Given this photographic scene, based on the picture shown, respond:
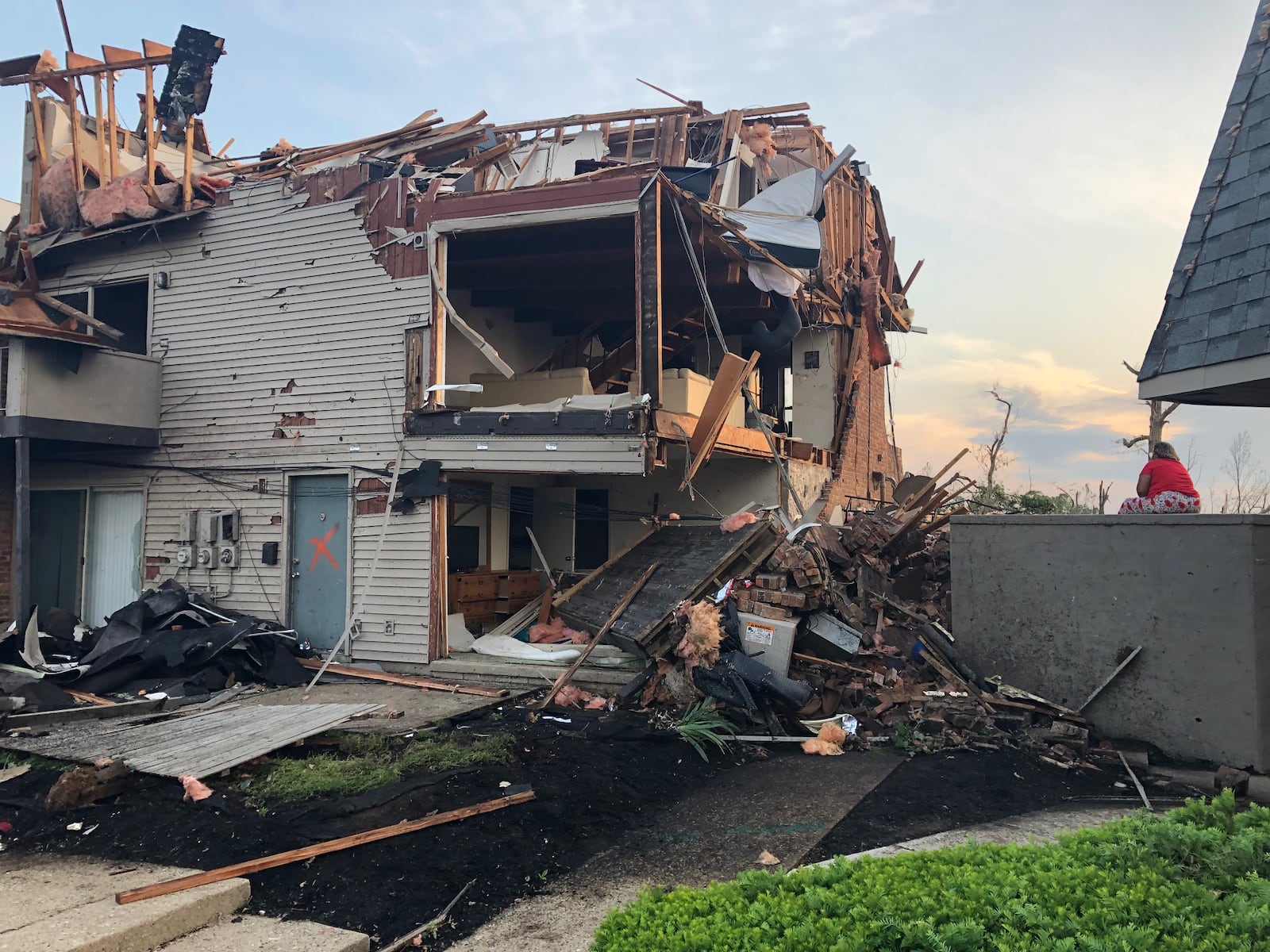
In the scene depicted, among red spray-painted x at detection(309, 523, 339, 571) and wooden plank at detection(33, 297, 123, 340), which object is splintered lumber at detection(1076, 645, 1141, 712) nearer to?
red spray-painted x at detection(309, 523, 339, 571)

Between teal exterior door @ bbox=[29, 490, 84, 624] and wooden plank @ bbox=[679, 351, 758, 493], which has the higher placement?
wooden plank @ bbox=[679, 351, 758, 493]

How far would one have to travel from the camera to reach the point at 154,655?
998cm

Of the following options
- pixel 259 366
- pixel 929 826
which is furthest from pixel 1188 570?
pixel 259 366

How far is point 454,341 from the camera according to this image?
42.0ft

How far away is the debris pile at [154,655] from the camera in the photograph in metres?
9.66

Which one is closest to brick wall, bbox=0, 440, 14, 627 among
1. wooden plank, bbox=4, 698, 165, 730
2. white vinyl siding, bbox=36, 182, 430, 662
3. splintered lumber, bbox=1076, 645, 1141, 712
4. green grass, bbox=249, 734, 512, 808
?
white vinyl siding, bbox=36, 182, 430, 662

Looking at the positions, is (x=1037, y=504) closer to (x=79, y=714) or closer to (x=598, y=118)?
(x=598, y=118)

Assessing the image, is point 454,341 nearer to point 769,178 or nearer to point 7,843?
point 769,178

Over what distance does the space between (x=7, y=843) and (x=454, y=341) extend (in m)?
8.67

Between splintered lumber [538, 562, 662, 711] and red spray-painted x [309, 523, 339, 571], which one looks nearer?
splintered lumber [538, 562, 662, 711]

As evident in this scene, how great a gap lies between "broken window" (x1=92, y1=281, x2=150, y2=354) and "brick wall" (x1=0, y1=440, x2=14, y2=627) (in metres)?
2.43

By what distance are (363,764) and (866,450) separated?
1304cm

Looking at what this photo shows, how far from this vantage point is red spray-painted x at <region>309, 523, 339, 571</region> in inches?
452

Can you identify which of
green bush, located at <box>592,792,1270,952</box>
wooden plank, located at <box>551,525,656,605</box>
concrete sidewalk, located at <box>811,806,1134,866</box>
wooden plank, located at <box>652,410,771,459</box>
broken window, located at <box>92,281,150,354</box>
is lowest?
concrete sidewalk, located at <box>811,806,1134,866</box>
